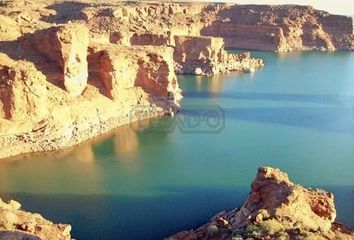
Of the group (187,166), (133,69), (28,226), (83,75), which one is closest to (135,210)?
(28,226)

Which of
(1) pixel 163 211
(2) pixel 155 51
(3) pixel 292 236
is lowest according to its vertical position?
(1) pixel 163 211

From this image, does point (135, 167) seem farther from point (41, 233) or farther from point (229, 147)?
point (41, 233)

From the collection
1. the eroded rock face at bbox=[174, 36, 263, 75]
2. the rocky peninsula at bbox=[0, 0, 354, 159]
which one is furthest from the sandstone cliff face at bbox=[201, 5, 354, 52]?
the eroded rock face at bbox=[174, 36, 263, 75]

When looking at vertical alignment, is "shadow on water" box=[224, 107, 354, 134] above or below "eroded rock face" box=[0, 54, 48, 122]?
below

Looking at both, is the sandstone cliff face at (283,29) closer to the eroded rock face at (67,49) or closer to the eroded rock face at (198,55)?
the eroded rock face at (198,55)

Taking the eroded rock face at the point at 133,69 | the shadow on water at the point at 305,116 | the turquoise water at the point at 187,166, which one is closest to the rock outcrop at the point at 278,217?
the turquoise water at the point at 187,166

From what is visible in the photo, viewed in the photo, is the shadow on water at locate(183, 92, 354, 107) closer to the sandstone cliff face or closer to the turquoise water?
the turquoise water

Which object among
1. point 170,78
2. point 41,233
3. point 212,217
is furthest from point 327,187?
point 170,78
